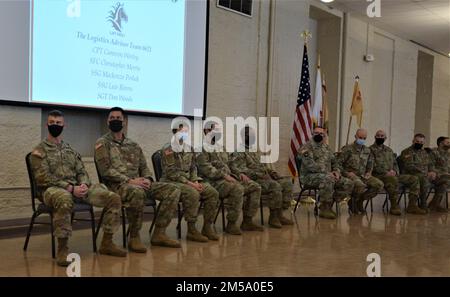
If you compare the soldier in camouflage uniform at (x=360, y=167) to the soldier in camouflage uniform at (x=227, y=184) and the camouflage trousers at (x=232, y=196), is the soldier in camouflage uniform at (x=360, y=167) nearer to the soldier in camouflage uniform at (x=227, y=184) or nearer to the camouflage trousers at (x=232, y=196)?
the soldier in camouflage uniform at (x=227, y=184)

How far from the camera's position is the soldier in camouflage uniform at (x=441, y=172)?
299 inches

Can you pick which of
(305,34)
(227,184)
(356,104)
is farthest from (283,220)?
(356,104)

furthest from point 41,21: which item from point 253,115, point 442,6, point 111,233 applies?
point 442,6

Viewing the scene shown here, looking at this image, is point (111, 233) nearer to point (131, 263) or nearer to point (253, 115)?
point (131, 263)

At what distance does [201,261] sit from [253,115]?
14.1 ft

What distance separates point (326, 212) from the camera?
640 centimetres

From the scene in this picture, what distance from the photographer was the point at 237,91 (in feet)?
24.8

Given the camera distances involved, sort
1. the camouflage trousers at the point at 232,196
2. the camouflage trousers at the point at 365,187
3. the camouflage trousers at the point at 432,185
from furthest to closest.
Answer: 1. the camouflage trousers at the point at 432,185
2. the camouflage trousers at the point at 365,187
3. the camouflage trousers at the point at 232,196

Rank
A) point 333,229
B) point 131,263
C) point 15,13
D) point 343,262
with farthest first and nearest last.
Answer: point 333,229
point 15,13
point 343,262
point 131,263

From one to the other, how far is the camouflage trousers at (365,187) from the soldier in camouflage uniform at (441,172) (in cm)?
138

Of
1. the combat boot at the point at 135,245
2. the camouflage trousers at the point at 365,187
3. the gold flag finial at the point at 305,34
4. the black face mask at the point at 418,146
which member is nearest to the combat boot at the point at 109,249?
the combat boot at the point at 135,245

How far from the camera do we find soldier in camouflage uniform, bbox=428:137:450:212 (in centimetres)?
761

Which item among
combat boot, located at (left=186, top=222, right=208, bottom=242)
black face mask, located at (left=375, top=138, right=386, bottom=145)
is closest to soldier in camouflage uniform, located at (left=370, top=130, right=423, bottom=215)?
black face mask, located at (left=375, top=138, right=386, bottom=145)

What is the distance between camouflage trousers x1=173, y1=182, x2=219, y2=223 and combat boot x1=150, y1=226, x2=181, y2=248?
0.99 feet
